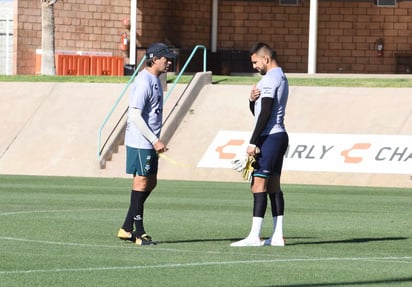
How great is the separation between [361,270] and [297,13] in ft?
120

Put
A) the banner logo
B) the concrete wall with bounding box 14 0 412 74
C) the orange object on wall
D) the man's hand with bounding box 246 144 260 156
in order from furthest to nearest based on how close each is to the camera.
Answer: the concrete wall with bounding box 14 0 412 74
the orange object on wall
the banner logo
the man's hand with bounding box 246 144 260 156

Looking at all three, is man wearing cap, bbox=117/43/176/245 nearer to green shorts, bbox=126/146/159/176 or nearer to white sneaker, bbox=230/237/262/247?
green shorts, bbox=126/146/159/176

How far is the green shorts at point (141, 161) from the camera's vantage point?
538 inches

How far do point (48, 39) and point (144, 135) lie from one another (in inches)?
1109

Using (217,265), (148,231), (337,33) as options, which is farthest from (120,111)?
(217,265)

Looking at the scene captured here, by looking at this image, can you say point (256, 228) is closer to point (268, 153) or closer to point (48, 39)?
point (268, 153)

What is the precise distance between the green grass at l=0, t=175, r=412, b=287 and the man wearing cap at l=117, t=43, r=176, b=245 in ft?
1.07

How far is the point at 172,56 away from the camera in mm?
13992

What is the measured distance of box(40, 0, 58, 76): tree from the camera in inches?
1623

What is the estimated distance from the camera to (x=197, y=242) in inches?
550

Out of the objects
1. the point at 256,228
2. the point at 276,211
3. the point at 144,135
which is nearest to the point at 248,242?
the point at 256,228

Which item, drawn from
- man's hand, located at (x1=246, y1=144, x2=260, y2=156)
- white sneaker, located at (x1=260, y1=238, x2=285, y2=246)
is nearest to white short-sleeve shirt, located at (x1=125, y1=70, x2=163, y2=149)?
man's hand, located at (x1=246, y1=144, x2=260, y2=156)

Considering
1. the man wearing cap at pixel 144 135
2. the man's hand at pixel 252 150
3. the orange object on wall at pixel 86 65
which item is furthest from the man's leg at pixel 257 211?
the orange object on wall at pixel 86 65

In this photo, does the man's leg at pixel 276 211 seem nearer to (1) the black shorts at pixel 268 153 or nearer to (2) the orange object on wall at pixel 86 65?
(1) the black shorts at pixel 268 153
